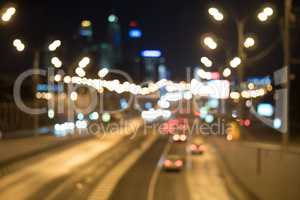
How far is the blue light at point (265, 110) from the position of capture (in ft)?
230

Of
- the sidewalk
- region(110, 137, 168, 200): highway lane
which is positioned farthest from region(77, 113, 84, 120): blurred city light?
the sidewalk

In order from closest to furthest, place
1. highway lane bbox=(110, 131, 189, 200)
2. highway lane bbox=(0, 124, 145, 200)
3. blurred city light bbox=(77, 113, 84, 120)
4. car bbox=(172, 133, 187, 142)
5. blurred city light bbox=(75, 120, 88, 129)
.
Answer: highway lane bbox=(110, 131, 189, 200)
highway lane bbox=(0, 124, 145, 200)
car bbox=(172, 133, 187, 142)
blurred city light bbox=(75, 120, 88, 129)
blurred city light bbox=(77, 113, 84, 120)

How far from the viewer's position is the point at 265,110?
7062cm

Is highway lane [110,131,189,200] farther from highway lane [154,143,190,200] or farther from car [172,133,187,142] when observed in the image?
car [172,133,187,142]

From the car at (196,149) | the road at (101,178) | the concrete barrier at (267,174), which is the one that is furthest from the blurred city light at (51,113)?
the concrete barrier at (267,174)

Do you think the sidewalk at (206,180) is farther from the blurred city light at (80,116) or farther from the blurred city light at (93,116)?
the blurred city light at (93,116)

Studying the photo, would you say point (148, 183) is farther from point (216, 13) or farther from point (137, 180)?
point (216, 13)

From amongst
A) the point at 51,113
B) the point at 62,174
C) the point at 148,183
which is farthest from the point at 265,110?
the point at 148,183

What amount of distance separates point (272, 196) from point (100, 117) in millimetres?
65486

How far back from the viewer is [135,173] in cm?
3022

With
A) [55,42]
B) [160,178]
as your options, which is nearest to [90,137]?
[55,42]

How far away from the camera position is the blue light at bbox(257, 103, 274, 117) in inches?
2756

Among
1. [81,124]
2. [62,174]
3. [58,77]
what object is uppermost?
[58,77]

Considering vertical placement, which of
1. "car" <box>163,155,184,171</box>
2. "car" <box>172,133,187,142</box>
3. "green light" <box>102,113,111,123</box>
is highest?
"green light" <box>102,113,111,123</box>
